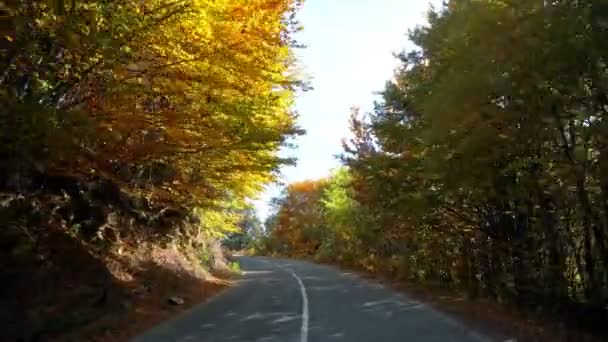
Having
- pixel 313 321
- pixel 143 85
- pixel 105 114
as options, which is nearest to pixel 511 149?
pixel 313 321

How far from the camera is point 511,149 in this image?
11266 millimetres

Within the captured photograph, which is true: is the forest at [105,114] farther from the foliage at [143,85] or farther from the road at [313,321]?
the road at [313,321]

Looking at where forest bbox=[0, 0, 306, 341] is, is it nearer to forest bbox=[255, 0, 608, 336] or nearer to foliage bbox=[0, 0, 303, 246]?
foliage bbox=[0, 0, 303, 246]

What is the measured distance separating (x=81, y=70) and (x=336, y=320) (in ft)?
24.4

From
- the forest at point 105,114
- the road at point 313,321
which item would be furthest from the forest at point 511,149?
the forest at point 105,114

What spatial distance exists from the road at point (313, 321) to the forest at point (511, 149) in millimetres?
Result: 2500

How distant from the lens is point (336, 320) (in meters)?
13.4

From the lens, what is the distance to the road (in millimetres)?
11031

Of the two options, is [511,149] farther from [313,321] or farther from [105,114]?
[105,114]

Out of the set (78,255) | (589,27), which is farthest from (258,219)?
(589,27)

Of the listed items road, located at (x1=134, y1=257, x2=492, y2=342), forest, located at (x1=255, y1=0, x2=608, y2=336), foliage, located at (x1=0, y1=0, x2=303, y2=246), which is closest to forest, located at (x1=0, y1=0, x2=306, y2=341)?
foliage, located at (x1=0, y1=0, x2=303, y2=246)

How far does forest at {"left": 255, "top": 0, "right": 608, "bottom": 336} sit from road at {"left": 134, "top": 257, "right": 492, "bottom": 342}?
98.4 inches

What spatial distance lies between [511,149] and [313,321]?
18.3 ft

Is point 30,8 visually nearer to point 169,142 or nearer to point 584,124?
point 169,142
